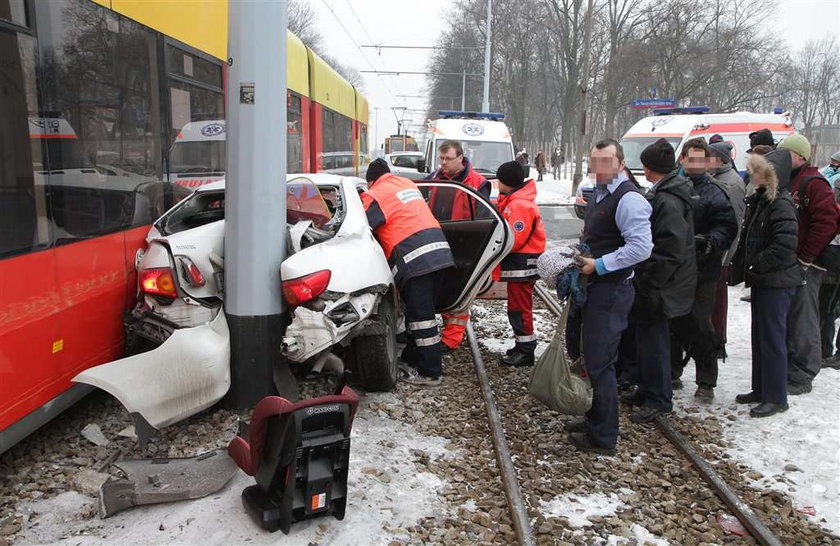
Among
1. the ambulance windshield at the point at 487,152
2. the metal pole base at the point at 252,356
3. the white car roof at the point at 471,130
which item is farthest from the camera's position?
the white car roof at the point at 471,130

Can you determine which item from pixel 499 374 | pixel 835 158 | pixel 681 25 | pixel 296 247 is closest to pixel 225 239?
pixel 296 247

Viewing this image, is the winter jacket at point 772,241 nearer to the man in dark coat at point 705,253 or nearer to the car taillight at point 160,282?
the man in dark coat at point 705,253

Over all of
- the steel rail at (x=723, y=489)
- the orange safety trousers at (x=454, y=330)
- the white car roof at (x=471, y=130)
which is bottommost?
the steel rail at (x=723, y=489)

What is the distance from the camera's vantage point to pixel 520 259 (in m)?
6.09

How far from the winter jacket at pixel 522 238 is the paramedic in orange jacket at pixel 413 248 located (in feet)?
3.25

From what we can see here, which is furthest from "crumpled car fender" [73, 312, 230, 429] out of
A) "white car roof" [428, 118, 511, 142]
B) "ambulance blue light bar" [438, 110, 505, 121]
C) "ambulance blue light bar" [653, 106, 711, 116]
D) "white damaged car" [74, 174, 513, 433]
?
"ambulance blue light bar" [653, 106, 711, 116]

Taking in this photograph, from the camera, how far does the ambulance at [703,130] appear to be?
14.7 metres

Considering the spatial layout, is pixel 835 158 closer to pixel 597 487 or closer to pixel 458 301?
pixel 458 301

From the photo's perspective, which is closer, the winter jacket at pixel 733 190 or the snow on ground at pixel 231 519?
the snow on ground at pixel 231 519

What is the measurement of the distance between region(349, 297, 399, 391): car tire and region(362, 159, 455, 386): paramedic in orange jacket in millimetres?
204

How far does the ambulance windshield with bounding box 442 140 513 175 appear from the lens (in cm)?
1500

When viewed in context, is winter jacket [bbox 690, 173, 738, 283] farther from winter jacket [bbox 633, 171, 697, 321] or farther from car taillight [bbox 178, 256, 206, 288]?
car taillight [bbox 178, 256, 206, 288]

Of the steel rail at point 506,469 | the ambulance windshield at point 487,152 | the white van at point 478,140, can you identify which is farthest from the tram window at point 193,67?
the ambulance windshield at point 487,152

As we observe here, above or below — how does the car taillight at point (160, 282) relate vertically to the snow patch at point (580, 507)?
above
